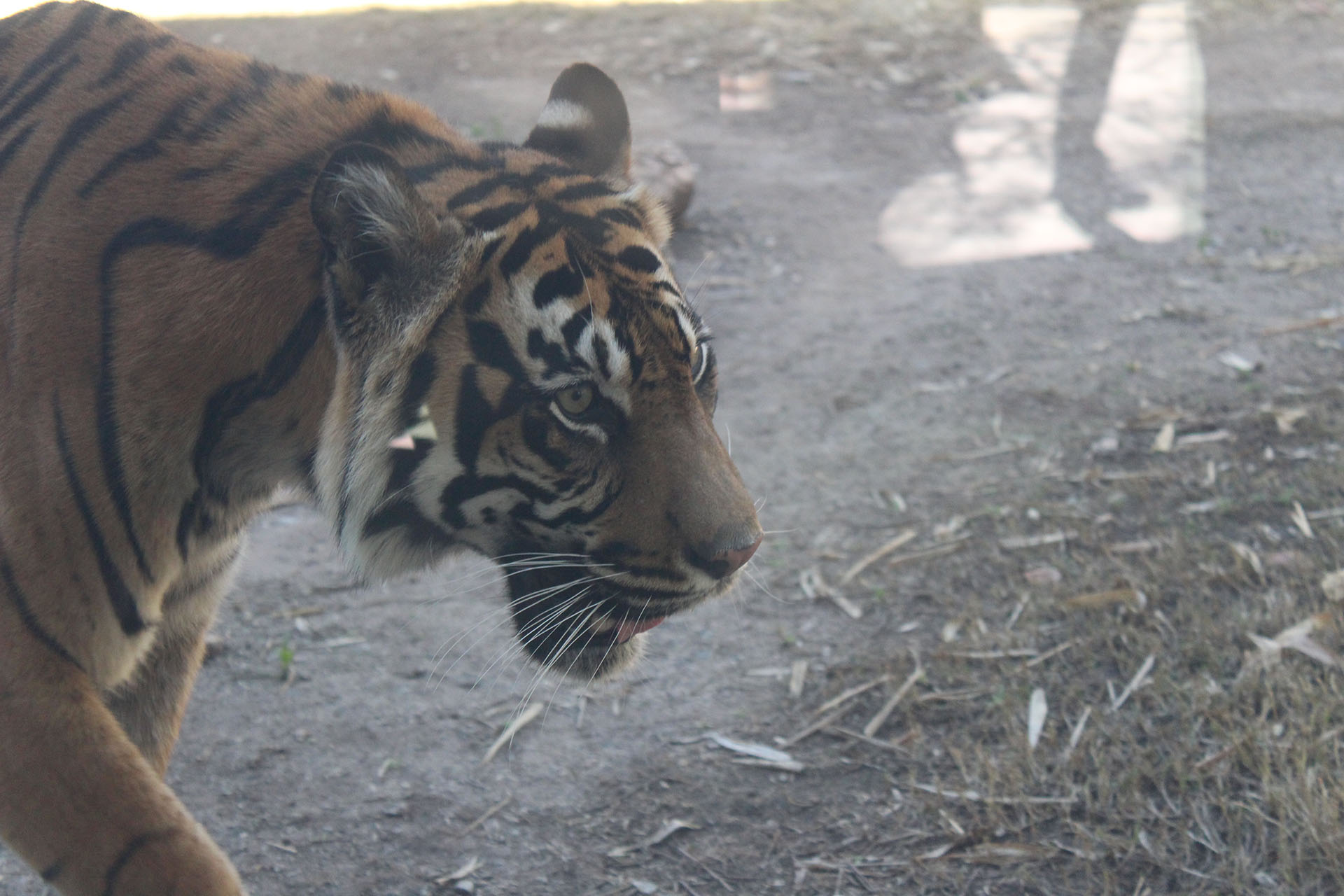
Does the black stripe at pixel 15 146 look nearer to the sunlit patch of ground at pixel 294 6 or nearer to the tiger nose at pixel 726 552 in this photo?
the tiger nose at pixel 726 552

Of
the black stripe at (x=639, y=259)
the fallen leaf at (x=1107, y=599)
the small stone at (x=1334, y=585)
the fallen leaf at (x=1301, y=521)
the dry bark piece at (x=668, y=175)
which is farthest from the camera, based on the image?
the dry bark piece at (x=668, y=175)

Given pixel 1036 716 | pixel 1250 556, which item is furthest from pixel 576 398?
pixel 1250 556

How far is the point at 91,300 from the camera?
163 cm

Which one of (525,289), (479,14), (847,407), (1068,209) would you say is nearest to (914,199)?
(1068,209)

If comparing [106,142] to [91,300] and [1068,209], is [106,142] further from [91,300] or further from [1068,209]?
[1068,209]

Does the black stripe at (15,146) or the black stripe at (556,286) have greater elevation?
the black stripe at (15,146)

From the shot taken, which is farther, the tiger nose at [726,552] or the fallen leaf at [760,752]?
the fallen leaf at [760,752]

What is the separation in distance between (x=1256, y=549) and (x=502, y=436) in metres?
1.91

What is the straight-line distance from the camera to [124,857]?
5.05ft

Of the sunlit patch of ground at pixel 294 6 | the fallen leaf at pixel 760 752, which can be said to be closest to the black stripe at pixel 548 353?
the fallen leaf at pixel 760 752

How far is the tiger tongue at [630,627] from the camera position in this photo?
1.81 m

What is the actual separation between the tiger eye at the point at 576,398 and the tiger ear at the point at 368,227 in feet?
0.80

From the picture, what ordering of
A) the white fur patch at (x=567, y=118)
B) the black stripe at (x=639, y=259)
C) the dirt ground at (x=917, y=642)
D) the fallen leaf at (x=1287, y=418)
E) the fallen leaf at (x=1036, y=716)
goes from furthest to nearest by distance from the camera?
the fallen leaf at (x=1287, y=418) < the fallen leaf at (x=1036, y=716) < the dirt ground at (x=917, y=642) < the white fur patch at (x=567, y=118) < the black stripe at (x=639, y=259)

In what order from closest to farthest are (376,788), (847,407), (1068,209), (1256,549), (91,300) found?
1. (91,300)
2. (376,788)
3. (1256,549)
4. (847,407)
5. (1068,209)
